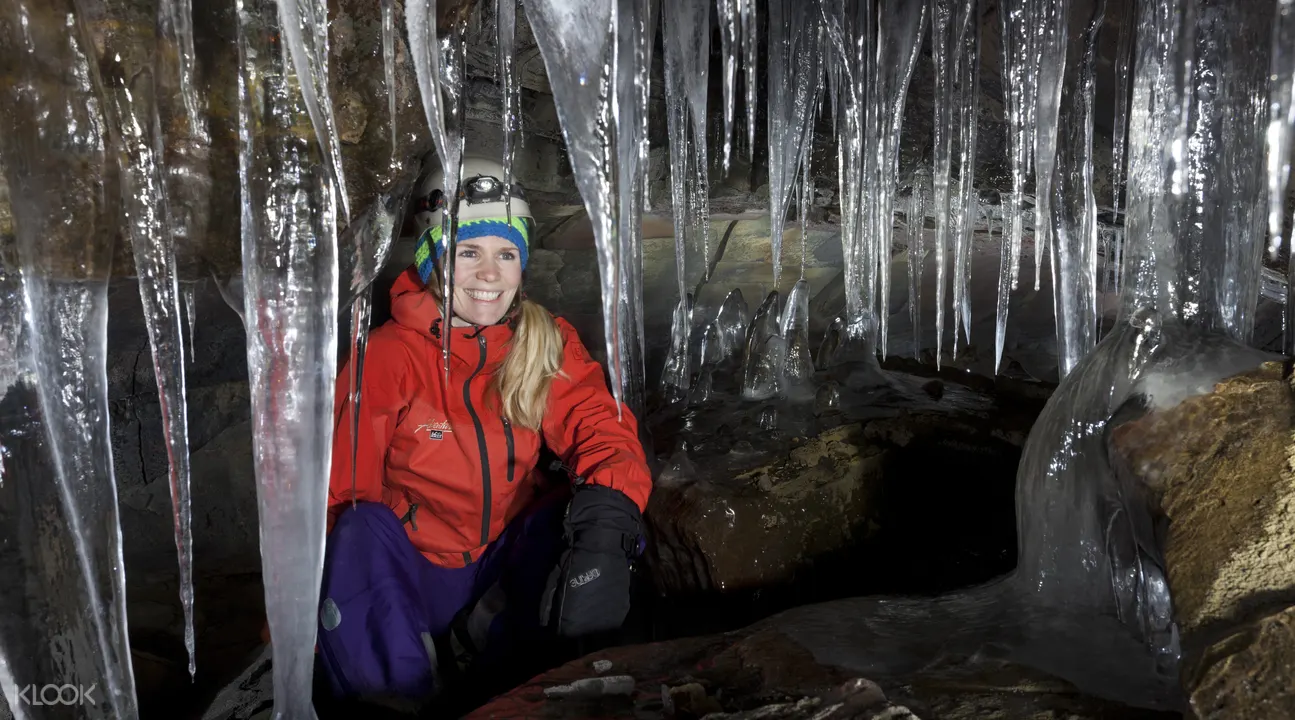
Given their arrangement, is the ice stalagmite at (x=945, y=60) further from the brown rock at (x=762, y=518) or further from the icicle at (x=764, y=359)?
the icicle at (x=764, y=359)

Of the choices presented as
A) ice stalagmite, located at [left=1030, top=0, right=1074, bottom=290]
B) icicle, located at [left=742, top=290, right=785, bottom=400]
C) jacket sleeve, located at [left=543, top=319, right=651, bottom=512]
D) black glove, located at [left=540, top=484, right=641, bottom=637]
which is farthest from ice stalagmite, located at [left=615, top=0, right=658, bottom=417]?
icicle, located at [left=742, top=290, right=785, bottom=400]

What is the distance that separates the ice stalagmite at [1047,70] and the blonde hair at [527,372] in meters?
1.75

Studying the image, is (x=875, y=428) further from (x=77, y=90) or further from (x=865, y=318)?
(x=77, y=90)

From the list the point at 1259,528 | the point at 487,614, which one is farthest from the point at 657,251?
the point at 1259,528

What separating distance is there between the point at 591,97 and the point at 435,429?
1.34 meters

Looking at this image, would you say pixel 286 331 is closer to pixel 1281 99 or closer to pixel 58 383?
pixel 58 383

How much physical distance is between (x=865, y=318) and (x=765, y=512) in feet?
8.23

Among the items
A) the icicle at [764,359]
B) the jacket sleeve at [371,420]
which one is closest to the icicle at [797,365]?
the icicle at [764,359]

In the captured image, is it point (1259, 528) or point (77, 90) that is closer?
point (1259, 528)

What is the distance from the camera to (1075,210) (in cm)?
337

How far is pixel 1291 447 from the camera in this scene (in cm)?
165

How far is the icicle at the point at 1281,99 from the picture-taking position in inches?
78.5

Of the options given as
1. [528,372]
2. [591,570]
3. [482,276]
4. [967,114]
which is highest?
[967,114]

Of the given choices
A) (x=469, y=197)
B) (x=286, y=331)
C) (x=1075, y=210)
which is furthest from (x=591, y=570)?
(x=1075, y=210)
